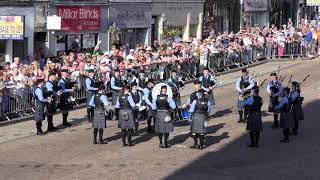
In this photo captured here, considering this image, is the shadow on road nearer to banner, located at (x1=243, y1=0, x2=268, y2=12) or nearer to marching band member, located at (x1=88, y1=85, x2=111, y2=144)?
marching band member, located at (x1=88, y1=85, x2=111, y2=144)

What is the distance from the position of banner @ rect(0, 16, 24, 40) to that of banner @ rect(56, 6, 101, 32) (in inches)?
132

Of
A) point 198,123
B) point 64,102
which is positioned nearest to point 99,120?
point 198,123

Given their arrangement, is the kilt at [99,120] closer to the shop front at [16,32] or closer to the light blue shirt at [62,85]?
the light blue shirt at [62,85]

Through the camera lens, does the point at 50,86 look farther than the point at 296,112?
Yes

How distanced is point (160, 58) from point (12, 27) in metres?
6.42

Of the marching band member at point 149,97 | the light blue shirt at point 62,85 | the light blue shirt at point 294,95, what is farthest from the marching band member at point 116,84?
the light blue shirt at point 294,95

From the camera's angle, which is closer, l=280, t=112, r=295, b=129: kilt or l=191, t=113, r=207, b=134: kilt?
l=191, t=113, r=207, b=134: kilt

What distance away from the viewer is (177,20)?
4178cm

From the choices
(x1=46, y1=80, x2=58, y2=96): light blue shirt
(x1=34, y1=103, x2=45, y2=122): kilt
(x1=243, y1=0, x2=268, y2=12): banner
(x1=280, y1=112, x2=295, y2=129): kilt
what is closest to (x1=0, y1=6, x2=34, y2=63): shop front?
(x1=46, y1=80, x2=58, y2=96): light blue shirt

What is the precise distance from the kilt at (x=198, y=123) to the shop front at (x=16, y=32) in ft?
35.9

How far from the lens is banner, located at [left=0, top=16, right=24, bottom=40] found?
2772 centimetres

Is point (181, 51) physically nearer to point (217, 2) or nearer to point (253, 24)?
point (217, 2)

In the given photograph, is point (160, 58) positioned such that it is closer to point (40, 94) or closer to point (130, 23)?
point (130, 23)

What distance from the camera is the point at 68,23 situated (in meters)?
32.2
